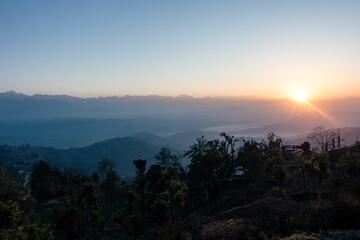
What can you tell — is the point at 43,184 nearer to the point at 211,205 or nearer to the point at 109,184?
the point at 109,184

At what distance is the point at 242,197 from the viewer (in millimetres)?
34594

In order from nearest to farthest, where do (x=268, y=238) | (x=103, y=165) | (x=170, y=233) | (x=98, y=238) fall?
1. (x=170, y=233)
2. (x=268, y=238)
3. (x=98, y=238)
4. (x=103, y=165)

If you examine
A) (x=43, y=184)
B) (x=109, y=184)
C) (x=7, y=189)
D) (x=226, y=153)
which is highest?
(x=226, y=153)

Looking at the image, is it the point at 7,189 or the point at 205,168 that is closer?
the point at 7,189

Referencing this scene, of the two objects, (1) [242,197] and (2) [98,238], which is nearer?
(2) [98,238]

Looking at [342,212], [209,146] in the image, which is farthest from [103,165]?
[342,212]

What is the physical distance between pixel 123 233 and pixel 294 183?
77.7 feet

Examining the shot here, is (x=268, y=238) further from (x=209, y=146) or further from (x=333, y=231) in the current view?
(x=209, y=146)

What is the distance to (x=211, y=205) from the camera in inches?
1367

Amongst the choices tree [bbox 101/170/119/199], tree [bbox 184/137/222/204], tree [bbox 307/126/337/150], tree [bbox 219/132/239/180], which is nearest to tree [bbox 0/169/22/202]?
tree [bbox 101/170/119/199]

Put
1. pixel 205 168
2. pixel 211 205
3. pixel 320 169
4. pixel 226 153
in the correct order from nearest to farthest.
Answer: pixel 320 169, pixel 211 205, pixel 205 168, pixel 226 153

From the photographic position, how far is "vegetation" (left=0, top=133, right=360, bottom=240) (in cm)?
1680

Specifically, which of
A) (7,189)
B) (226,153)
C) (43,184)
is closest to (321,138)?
(226,153)

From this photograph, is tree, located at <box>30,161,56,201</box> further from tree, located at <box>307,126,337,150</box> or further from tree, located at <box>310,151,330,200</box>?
tree, located at <box>307,126,337,150</box>
